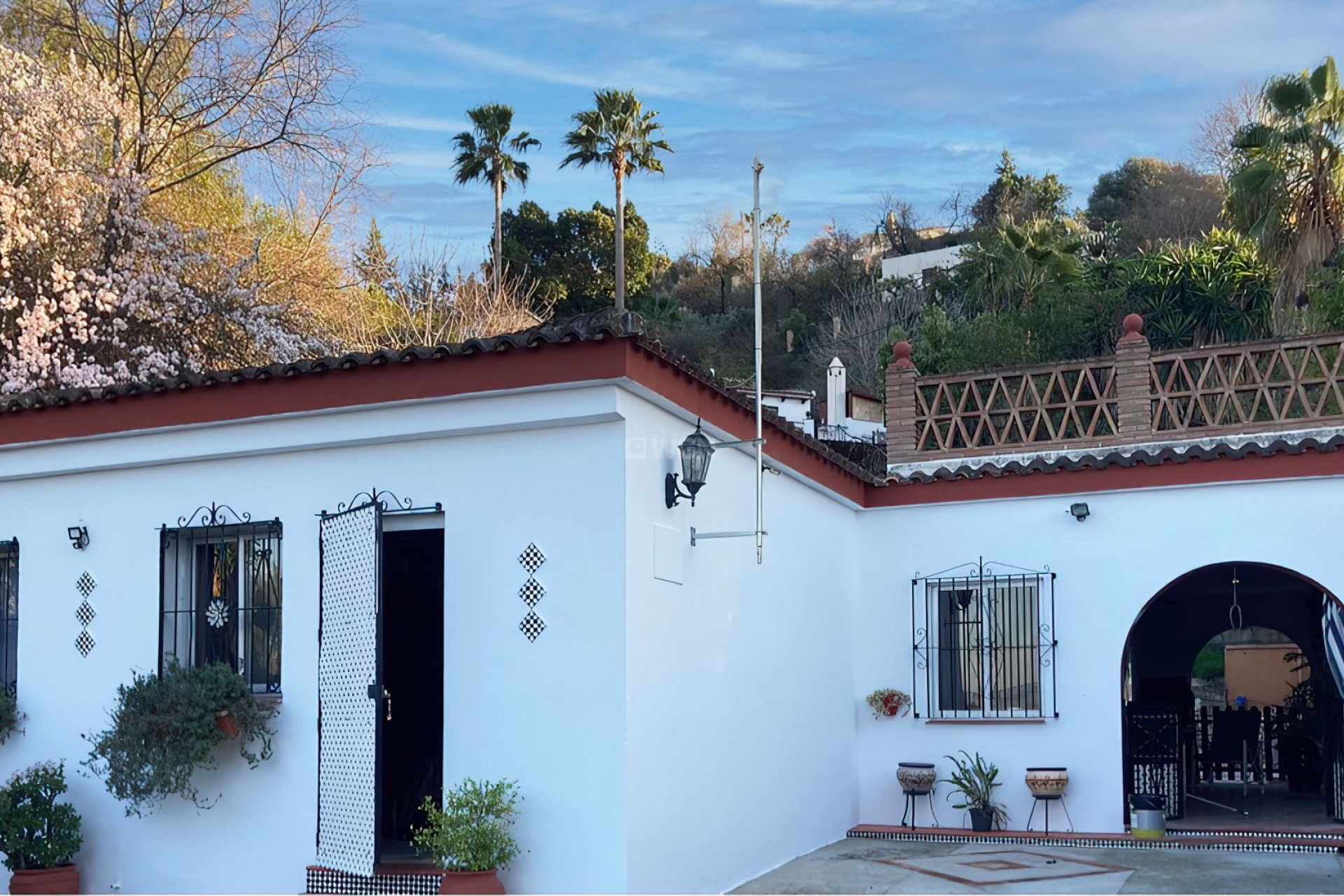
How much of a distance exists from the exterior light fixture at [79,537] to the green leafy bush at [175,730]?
1.36 m

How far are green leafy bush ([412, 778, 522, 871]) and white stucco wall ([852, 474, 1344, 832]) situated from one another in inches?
203

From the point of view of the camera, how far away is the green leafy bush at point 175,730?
8445 millimetres

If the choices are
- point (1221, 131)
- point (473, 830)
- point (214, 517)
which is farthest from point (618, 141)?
point (473, 830)

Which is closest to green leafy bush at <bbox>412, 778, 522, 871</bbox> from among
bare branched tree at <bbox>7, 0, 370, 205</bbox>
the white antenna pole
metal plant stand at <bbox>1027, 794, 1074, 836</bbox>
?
the white antenna pole

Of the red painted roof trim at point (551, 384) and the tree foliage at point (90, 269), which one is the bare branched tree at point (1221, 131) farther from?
the red painted roof trim at point (551, 384)

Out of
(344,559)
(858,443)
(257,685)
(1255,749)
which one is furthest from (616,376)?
(858,443)

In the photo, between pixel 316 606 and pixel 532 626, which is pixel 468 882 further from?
pixel 316 606

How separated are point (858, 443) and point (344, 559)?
20.9 metres

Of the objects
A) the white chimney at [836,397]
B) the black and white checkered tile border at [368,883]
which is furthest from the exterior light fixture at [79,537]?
the white chimney at [836,397]

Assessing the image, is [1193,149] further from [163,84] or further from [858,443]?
[163,84]

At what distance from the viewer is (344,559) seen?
27.6 feet

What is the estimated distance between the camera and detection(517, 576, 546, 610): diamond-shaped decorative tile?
8.10 metres

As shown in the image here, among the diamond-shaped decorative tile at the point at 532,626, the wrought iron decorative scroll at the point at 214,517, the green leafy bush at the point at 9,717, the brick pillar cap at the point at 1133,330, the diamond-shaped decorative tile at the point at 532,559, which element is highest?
the brick pillar cap at the point at 1133,330

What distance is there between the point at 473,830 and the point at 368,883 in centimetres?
94
